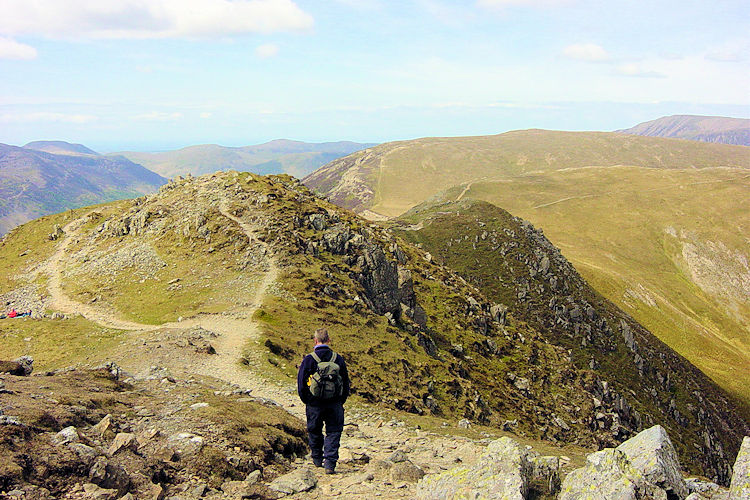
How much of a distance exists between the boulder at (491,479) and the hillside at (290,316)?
15.8 meters

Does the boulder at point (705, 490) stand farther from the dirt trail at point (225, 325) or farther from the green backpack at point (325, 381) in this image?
the dirt trail at point (225, 325)

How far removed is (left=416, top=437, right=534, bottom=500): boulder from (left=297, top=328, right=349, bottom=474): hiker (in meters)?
3.59

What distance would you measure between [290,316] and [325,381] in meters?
23.7

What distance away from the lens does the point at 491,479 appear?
11.0m

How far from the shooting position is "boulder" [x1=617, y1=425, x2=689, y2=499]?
10398 millimetres

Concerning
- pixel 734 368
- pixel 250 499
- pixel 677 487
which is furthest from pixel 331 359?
pixel 734 368

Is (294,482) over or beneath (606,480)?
beneath

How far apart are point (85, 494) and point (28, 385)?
353 inches

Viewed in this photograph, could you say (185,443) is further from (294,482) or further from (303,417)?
(303,417)

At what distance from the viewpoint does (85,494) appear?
32.2ft

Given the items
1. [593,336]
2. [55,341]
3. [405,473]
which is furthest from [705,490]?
[593,336]

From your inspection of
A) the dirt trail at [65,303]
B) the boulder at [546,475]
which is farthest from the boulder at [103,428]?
the dirt trail at [65,303]

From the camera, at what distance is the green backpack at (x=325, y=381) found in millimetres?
13984

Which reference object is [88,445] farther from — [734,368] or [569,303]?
[734,368]
